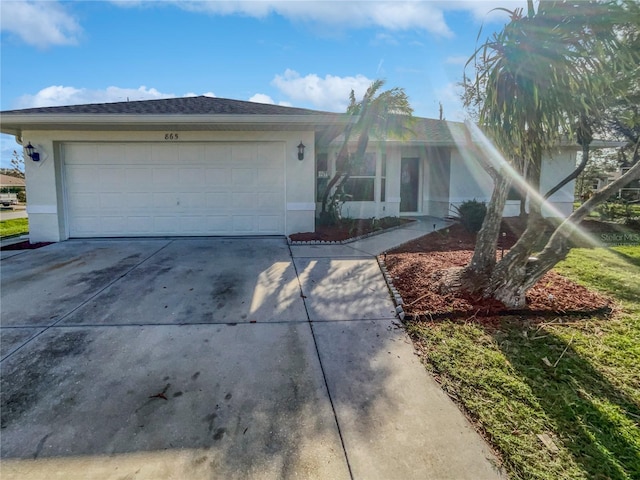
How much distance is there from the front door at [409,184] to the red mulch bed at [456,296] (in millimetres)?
6048

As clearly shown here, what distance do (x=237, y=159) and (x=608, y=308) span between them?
7.83 meters

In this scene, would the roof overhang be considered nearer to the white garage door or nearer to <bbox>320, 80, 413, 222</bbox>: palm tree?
the white garage door

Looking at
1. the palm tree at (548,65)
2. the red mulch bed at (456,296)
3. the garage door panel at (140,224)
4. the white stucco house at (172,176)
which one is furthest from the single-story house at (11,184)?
the palm tree at (548,65)

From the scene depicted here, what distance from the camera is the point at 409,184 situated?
12.4m

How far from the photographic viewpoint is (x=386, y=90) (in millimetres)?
8523

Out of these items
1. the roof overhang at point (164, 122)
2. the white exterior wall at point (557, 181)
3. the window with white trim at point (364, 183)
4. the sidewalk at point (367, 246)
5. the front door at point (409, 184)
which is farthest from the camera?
the front door at point (409, 184)

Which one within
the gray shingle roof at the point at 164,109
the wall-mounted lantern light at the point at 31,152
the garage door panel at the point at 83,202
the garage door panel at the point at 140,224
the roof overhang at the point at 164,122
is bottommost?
the garage door panel at the point at 140,224

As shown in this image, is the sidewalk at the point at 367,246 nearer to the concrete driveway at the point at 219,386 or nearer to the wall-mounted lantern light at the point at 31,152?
the concrete driveway at the point at 219,386

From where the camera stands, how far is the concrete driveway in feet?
6.90

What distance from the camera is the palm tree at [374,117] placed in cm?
840

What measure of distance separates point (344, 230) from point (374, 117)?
3.00 m

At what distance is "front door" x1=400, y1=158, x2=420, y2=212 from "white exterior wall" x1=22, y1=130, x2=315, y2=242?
4805 millimetres

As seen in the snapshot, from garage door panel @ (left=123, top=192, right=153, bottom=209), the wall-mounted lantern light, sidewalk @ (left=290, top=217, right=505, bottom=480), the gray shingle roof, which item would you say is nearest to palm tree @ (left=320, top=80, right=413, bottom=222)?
the gray shingle roof

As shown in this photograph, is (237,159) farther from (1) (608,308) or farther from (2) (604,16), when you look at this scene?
(1) (608,308)
